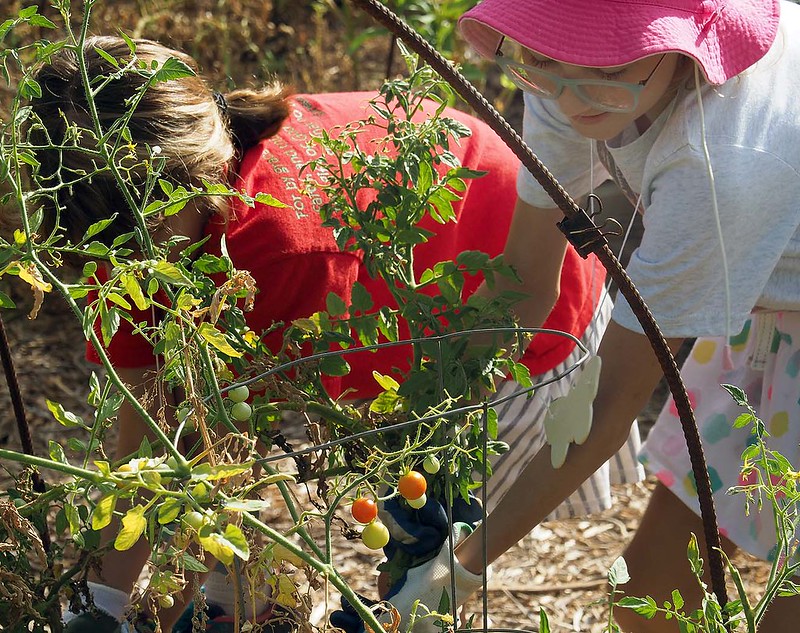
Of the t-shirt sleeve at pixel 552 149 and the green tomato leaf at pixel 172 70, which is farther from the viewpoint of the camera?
the t-shirt sleeve at pixel 552 149

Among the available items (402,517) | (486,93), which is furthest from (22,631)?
(486,93)

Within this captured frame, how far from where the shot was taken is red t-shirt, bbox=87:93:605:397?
126 cm

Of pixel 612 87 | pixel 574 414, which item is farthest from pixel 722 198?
pixel 574 414

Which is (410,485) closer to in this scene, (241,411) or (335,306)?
(241,411)

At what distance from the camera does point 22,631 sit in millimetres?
871

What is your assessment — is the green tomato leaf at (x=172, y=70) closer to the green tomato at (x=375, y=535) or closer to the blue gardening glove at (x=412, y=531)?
the green tomato at (x=375, y=535)

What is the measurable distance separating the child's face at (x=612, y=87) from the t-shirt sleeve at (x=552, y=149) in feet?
0.60

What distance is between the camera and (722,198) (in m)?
0.93

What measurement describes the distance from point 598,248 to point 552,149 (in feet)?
1.63

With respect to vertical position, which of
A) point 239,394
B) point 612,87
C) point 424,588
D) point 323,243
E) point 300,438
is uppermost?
point 612,87

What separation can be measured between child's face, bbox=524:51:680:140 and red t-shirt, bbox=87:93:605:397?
0.24 metres

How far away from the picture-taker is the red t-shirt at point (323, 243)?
126 centimetres

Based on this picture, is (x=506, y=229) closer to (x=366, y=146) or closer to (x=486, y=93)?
(x=366, y=146)

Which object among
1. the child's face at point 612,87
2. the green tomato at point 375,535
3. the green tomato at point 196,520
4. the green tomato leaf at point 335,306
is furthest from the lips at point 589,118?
the green tomato at point 196,520
